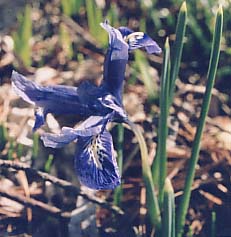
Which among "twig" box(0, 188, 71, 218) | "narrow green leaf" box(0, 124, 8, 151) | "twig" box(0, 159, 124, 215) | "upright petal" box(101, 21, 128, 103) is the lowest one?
"twig" box(0, 188, 71, 218)

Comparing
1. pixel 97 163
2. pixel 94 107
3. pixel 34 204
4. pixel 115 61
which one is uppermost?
pixel 115 61

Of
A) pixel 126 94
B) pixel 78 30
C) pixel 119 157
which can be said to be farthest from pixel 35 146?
pixel 78 30

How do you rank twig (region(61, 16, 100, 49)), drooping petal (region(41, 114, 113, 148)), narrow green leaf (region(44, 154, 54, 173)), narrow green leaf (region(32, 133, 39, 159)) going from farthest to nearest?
twig (region(61, 16, 100, 49)), narrow green leaf (region(32, 133, 39, 159)), narrow green leaf (region(44, 154, 54, 173)), drooping petal (region(41, 114, 113, 148))

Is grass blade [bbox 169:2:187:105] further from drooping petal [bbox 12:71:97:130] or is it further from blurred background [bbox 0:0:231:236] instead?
blurred background [bbox 0:0:231:236]

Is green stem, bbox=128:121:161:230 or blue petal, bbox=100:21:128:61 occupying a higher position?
blue petal, bbox=100:21:128:61

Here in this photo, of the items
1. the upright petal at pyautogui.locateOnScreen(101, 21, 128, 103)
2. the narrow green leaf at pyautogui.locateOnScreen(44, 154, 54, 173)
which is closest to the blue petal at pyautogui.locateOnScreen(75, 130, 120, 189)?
the upright petal at pyautogui.locateOnScreen(101, 21, 128, 103)

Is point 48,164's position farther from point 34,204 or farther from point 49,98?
point 49,98

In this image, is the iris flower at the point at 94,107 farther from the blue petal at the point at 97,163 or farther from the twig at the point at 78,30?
the twig at the point at 78,30

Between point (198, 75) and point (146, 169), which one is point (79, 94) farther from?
Answer: point (198, 75)
